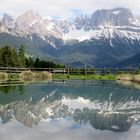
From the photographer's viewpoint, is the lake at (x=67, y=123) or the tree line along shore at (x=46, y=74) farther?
the tree line along shore at (x=46, y=74)

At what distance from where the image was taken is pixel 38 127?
14.1 meters

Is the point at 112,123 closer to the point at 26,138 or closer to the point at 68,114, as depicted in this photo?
the point at 68,114

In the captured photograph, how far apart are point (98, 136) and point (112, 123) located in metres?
2.92

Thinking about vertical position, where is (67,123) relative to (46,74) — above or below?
below

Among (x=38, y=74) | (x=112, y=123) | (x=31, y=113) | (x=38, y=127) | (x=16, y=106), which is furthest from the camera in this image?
(x=38, y=74)

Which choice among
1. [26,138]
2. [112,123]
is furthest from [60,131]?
[112,123]

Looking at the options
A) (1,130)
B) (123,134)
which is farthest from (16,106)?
(123,134)

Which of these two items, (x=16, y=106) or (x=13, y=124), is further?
(x=16, y=106)

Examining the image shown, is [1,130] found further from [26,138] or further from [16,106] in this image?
[16,106]

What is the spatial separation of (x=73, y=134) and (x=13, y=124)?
2.90 metres

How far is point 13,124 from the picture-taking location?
14.9 metres

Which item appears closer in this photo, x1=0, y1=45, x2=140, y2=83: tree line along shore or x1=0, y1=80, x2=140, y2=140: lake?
x1=0, y1=80, x2=140, y2=140: lake

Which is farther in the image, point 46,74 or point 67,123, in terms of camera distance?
point 46,74

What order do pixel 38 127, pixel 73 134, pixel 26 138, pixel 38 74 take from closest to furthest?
1. pixel 26 138
2. pixel 73 134
3. pixel 38 127
4. pixel 38 74
